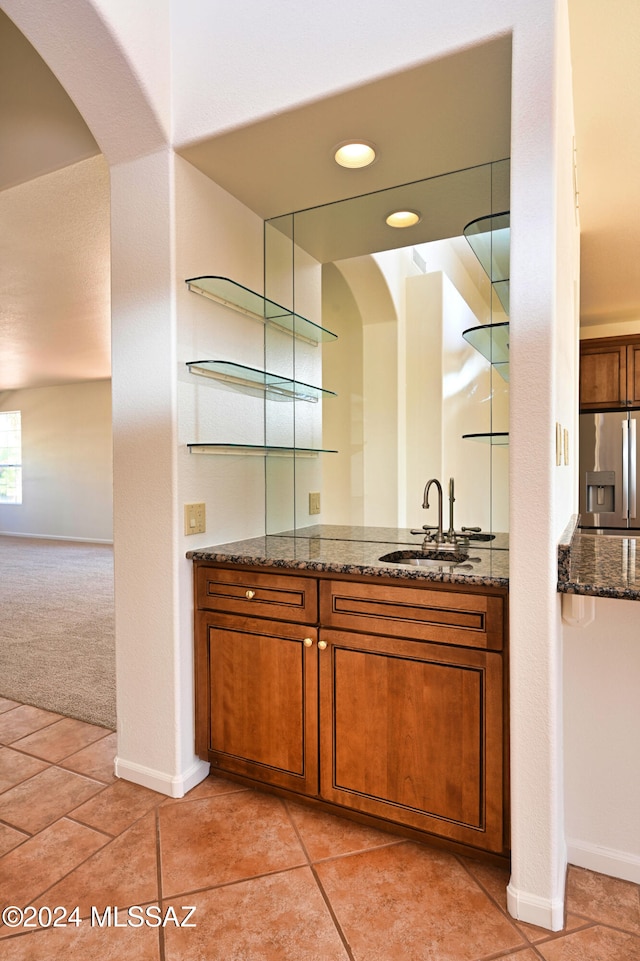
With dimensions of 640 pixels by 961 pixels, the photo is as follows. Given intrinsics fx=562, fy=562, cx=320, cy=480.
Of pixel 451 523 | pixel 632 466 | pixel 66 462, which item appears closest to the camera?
pixel 451 523

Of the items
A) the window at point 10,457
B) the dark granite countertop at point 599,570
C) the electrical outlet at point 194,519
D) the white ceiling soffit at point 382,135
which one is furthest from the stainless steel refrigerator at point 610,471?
the window at point 10,457

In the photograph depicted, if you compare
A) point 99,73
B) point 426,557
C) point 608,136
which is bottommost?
point 426,557

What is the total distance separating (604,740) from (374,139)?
213 centimetres

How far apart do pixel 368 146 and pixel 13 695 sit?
3239mm

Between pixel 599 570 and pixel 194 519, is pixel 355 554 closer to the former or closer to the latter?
pixel 194 519

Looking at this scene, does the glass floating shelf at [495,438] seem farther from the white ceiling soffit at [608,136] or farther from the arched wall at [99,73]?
the arched wall at [99,73]

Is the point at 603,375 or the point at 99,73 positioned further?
the point at 603,375

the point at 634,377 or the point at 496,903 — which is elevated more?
the point at 634,377

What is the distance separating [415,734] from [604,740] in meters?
0.58

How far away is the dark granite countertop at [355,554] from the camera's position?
1.73m

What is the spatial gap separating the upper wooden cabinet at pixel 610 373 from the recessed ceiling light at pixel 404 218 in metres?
2.81

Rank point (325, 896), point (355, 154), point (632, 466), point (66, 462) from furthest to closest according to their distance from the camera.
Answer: point (66, 462) < point (632, 466) < point (355, 154) < point (325, 896)

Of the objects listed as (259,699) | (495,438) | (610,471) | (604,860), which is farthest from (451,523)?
(610,471)

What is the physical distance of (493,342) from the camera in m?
2.12
